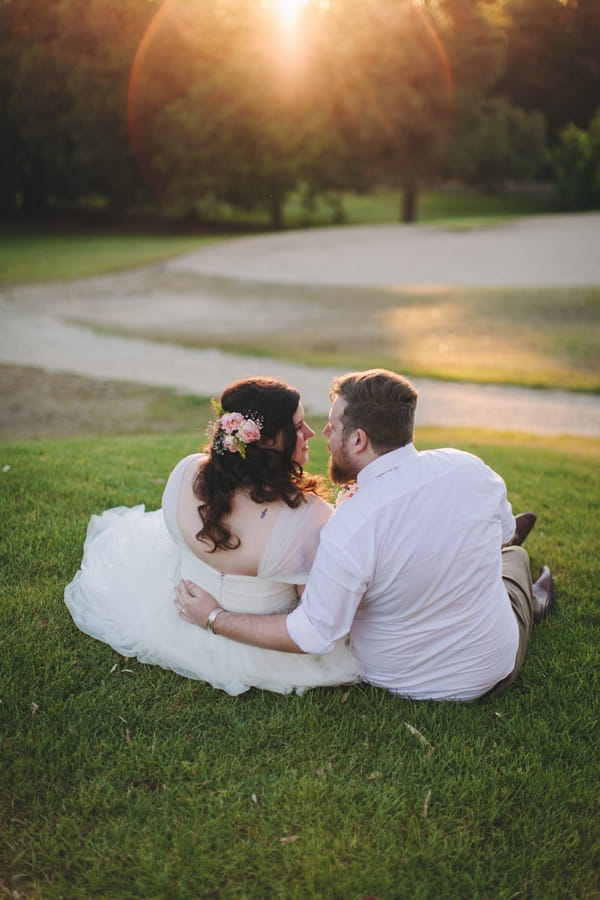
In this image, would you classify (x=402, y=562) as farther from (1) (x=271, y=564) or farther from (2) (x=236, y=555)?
(2) (x=236, y=555)

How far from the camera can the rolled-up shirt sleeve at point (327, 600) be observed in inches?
104

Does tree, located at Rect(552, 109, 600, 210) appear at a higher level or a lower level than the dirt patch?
higher

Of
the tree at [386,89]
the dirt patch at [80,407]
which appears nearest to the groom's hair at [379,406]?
the dirt patch at [80,407]

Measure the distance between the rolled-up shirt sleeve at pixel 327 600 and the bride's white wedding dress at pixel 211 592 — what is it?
0.84 feet

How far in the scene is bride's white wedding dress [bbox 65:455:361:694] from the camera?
298 centimetres

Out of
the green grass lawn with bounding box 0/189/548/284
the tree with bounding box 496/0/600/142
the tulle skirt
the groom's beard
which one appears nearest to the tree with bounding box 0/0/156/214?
the green grass lawn with bounding box 0/189/548/284

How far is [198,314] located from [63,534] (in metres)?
12.3

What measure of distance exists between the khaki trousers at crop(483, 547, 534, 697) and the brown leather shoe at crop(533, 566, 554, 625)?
0.17 m

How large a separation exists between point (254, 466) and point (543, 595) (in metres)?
1.90

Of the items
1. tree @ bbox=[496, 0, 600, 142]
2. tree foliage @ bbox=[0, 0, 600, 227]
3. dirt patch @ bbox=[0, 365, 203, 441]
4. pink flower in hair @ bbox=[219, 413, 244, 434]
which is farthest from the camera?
tree @ bbox=[496, 0, 600, 142]

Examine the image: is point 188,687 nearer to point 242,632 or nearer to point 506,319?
point 242,632

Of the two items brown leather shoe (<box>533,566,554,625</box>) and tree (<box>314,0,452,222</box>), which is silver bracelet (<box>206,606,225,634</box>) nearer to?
brown leather shoe (<box>533,566,554,625</box>)

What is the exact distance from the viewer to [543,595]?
3.87m

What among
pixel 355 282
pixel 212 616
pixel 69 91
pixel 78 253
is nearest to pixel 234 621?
pixel 212 616
